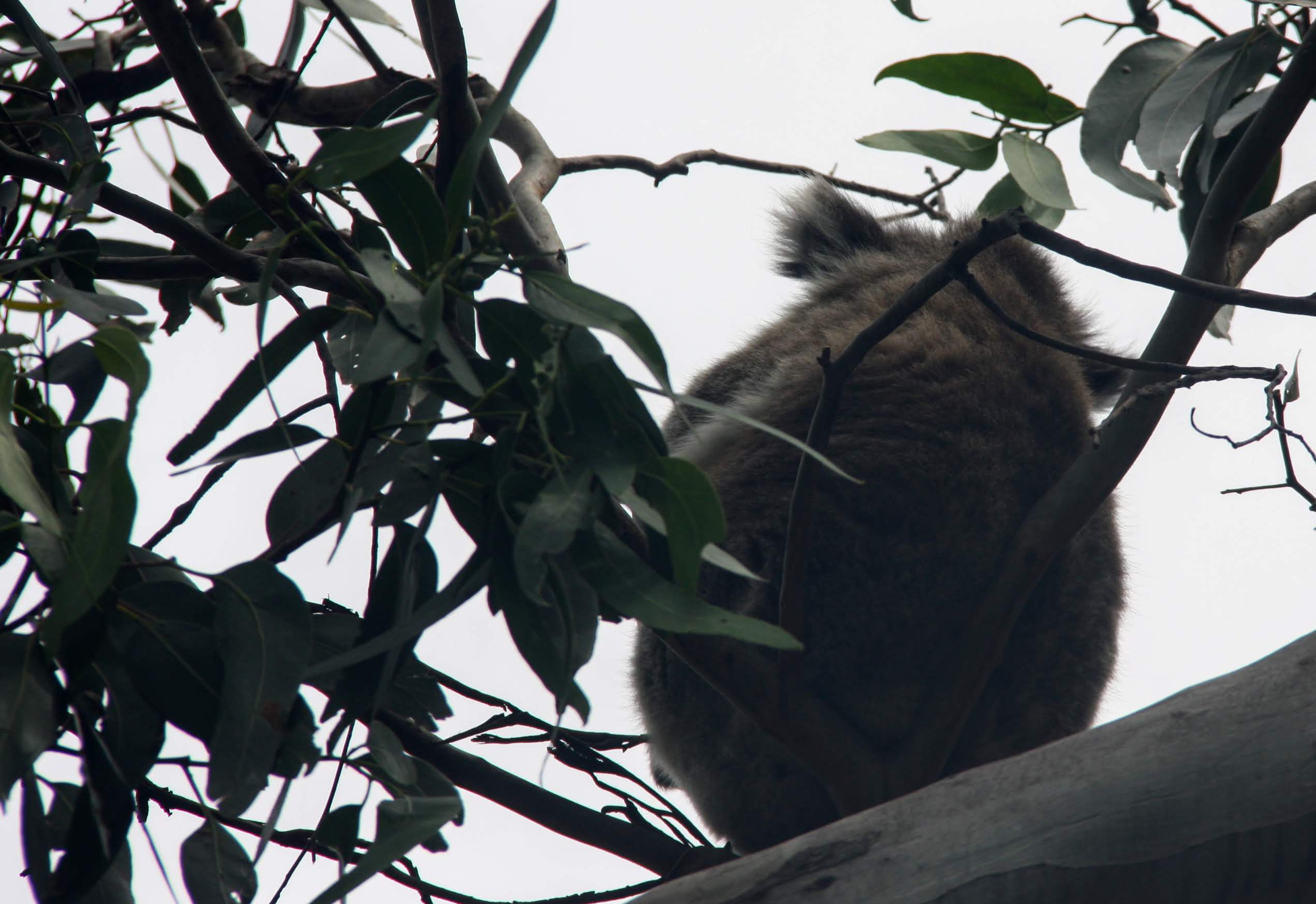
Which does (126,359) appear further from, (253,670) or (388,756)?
(388,756)

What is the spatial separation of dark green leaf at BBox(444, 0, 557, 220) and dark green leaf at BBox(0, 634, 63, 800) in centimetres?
53

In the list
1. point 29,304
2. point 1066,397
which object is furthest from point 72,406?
point 1066,397

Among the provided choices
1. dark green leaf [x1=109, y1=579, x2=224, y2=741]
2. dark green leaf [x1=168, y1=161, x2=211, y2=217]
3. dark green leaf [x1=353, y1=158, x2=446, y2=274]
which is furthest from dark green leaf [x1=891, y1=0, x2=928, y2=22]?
dark green leaf [x1=168, y1=161, x2=211, y2=217]

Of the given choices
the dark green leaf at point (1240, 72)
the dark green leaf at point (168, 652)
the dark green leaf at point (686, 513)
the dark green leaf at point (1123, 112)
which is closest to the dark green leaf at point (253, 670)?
the dark green leaf at point (168, 652)

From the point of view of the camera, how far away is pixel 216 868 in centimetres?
124

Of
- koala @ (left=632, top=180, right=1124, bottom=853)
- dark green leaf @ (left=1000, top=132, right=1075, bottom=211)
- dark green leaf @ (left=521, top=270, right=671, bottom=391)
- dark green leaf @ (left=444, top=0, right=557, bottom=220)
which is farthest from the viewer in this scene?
koala @ (left=632, top=180, right=1124, bottom=853)

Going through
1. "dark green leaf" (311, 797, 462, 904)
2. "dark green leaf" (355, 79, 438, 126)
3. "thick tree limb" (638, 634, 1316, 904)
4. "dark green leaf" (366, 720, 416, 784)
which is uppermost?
"dark green leaf" (355, 79, 438, 126)

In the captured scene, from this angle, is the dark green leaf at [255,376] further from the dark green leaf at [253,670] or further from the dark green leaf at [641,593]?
the dark green leaf at [641,593]

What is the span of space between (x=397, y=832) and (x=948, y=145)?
1.19 m

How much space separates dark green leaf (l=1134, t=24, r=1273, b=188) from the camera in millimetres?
1670

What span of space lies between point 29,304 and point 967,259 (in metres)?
0.90

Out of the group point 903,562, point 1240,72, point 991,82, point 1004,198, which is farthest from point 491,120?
point 1004,198

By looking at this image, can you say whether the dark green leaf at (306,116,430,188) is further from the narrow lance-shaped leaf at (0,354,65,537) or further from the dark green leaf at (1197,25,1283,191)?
the dark green leaf at (1197,25,1283,191)

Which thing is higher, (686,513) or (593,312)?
(593,312)
